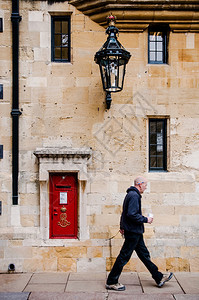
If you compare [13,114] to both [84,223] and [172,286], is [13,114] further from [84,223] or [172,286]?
[172,286]

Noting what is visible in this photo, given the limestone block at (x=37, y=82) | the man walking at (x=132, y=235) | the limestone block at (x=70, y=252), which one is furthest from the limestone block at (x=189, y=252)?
the limestone block at (x=37, y=82)

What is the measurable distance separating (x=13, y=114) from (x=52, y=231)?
257 cm

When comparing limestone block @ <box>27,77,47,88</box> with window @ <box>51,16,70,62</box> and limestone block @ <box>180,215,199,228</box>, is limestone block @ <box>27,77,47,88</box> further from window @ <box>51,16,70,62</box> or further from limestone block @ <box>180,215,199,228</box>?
limestone block @ <box>180,215,199,228</box>

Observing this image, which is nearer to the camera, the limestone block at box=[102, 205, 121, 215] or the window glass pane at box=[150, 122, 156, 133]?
the limestone block at box=[102, 205, 121, 215]

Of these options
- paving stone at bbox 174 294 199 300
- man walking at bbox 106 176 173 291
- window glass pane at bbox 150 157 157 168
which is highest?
window glass pane at bbox 150 157 157 168

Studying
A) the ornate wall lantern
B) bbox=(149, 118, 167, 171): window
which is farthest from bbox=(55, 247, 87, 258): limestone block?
the ornate wall lantern

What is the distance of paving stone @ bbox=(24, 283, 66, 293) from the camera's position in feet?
22.5

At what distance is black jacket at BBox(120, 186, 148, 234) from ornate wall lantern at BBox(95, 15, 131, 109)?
213cm

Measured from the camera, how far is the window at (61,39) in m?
8.25

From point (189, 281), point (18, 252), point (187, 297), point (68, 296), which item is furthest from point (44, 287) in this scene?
point (189, 281)

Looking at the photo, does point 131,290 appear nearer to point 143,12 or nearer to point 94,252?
point 94,252

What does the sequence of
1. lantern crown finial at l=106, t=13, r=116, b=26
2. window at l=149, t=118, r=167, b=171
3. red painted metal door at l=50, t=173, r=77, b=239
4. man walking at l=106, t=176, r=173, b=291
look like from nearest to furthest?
man walking at l=106, t=176, r=173, b=291 < lantern crown finial at l=106, t=13, r=116, b=26 < red painted metal door at l=50, t=173, r=77, b=239 < window at l=149, t=118, r=167, b=171

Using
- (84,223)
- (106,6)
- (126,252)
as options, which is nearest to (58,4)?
(106,6)

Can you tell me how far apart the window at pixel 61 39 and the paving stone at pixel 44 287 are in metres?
4.52
